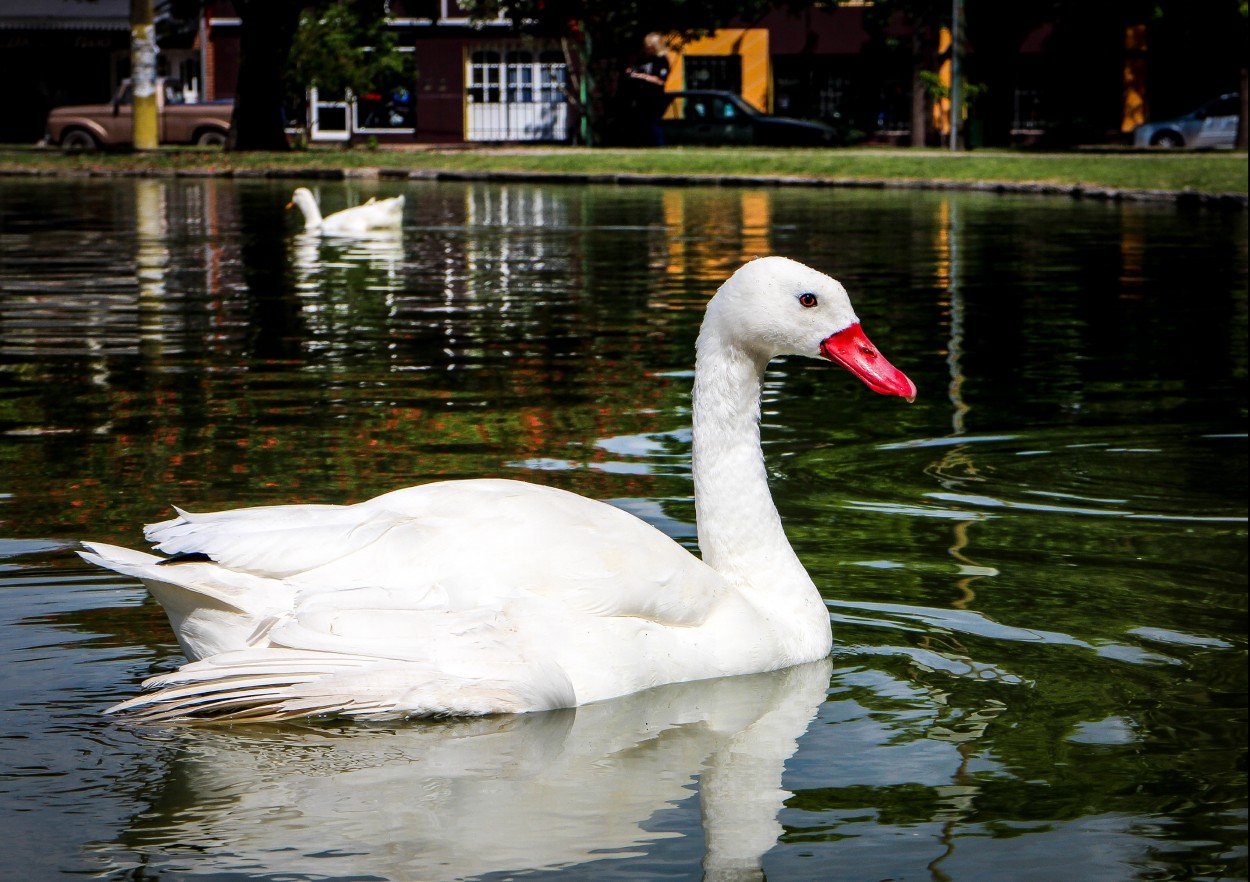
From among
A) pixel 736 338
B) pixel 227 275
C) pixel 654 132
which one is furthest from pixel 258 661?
pixel 654 132

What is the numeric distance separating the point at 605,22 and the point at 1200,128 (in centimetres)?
1526

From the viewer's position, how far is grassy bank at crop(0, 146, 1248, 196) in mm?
34125

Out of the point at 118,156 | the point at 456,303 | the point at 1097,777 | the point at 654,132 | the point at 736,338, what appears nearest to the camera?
the point at 1097,777

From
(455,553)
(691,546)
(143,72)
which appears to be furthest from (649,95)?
(455,553)

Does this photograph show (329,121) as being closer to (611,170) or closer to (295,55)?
(295,55)

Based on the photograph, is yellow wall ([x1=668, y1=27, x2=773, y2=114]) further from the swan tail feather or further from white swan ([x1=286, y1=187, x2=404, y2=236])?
the swan tail feather

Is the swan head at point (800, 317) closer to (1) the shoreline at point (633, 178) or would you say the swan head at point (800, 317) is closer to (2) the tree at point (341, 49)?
(1) the shoreline at point (633, 178)

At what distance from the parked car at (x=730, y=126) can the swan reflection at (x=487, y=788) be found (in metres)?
44.4

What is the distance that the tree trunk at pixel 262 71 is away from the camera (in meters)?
42.5

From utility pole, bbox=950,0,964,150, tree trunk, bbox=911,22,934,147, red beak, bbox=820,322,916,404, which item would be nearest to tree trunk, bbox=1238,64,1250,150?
utility pole, bbox=950,0,964,150

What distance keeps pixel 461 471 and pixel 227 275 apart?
10.3 metres

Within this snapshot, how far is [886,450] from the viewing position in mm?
8977

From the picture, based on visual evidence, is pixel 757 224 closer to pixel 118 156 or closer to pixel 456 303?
pixel 456 303

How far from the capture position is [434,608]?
486 centimetres
